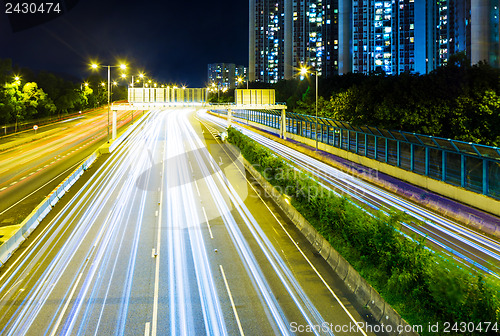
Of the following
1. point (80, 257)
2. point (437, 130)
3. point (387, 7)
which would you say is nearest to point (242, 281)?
point (80, 257)

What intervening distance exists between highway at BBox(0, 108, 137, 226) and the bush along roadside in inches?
650

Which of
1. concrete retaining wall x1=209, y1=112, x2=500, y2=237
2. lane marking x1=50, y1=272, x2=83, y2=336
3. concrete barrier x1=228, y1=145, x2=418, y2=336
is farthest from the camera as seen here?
concrete retaining wall x1=209, y1=112, x2=500, y2=237

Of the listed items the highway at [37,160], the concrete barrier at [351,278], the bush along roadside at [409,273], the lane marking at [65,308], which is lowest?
the lane marking at [65,308]

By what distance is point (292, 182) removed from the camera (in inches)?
1006

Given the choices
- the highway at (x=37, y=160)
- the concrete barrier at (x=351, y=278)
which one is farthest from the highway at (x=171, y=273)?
the highway at (x=37, y=160)

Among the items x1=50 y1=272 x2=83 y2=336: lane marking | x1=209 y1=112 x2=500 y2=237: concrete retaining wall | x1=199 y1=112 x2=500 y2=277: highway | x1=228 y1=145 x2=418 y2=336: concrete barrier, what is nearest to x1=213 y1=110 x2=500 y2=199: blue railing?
x1=209 y1=112 x2=500 y2=237: concrete retaining wall

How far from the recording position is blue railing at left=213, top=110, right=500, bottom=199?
74.9 ft

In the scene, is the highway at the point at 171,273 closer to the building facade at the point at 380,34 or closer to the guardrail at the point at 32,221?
the guardrail at the point at 32,221

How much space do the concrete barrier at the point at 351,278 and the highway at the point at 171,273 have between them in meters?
→ 0.38

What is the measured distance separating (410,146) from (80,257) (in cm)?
2362

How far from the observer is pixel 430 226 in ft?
67.5

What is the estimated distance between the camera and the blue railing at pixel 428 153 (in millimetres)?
22828

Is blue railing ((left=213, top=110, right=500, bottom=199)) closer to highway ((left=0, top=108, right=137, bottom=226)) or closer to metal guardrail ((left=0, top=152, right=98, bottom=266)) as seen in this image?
metal guardrail ((left=0, top=152, right=98, bottom=266))

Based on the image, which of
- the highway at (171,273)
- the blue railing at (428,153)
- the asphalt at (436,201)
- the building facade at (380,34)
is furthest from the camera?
the building facade at (380,34)
